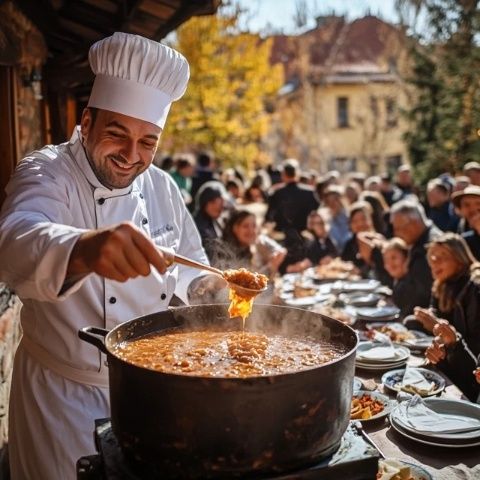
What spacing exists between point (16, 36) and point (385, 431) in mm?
4191

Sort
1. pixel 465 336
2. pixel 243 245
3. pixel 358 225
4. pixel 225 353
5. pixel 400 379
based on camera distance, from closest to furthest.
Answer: pixel 225 353
pixel 400 379
pixel 465 336
pixel 243 245
pixel 358 225

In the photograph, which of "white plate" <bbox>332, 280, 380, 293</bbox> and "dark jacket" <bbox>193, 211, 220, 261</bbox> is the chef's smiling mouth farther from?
"dark jacket" <bbox>193, 211, 220, 261</bbox>

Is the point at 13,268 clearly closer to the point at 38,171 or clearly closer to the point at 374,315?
the point at 38,171

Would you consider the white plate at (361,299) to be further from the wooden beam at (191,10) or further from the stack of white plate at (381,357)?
the wooden beam at (191,10)

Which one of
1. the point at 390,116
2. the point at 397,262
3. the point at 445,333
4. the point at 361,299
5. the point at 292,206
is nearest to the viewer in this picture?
the point at 445,333

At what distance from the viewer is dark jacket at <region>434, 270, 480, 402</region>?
367 cm

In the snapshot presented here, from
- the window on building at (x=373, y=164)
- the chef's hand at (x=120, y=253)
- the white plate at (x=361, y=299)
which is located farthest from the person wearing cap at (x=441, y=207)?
the window on building at (x=373, y=164)

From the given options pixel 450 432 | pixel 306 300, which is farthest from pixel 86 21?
pixel 450 432

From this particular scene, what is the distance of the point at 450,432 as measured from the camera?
2.47 m

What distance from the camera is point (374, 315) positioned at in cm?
476

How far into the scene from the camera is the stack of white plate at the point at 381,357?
3424 mm

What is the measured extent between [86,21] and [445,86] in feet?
39.3

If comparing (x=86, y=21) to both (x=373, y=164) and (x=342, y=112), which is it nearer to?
(x=373, y=164)

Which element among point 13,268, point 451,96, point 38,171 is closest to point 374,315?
point 38,171
